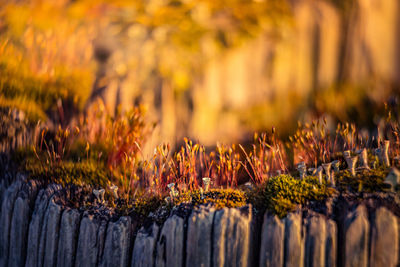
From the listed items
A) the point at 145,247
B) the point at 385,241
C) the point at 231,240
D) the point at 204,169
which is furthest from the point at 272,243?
the point at 204,169

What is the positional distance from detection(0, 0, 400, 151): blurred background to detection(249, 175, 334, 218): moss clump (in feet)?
4.50

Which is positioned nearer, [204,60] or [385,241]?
[385,241]

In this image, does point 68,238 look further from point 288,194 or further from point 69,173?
point 288,194

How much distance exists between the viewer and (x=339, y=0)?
4.14 metres

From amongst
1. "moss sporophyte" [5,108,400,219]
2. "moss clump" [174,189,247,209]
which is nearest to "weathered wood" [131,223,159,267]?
"moss sporophyte" [5,108,400,219]

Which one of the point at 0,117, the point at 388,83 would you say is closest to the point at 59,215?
the point at 0,117

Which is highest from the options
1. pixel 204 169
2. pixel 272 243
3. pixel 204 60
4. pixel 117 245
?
pixel 204 60

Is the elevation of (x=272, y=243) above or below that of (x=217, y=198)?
below

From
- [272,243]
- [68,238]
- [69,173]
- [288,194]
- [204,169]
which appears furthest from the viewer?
[204,169]

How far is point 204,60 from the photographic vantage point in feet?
14.6

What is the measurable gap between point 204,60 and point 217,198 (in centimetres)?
245

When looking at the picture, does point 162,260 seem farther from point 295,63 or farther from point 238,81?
point 295,63

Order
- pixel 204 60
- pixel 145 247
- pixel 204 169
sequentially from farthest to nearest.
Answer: pixel 204 60, pixel 204 169, pixel 145 247

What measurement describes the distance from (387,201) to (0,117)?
4333mm
